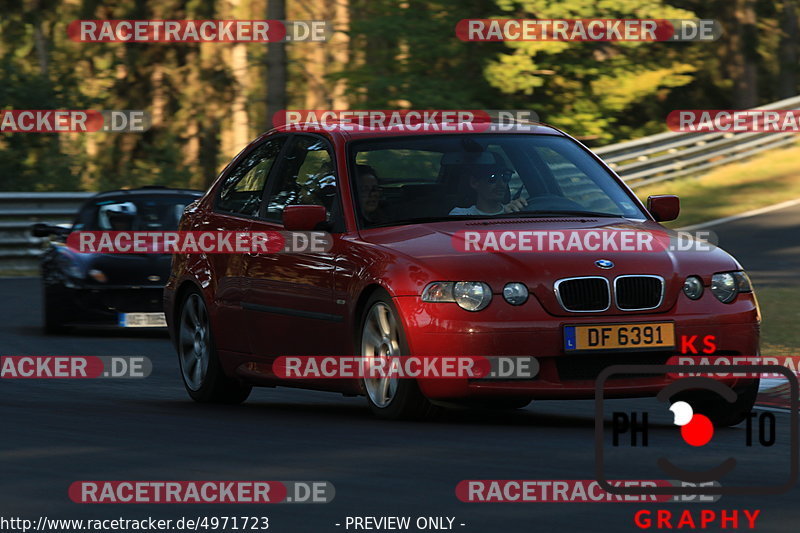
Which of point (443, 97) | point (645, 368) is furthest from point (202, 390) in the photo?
point (443, 97)

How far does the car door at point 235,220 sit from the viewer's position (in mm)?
10898

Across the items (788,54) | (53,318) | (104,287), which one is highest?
(788,54)

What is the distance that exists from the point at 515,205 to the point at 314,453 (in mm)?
2519

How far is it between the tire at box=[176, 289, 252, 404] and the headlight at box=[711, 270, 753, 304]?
3229 mm

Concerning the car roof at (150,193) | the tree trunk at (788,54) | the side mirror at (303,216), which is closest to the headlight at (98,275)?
the car roof at (150,193)

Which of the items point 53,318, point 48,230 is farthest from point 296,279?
point 48,230

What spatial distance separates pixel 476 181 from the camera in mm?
10242

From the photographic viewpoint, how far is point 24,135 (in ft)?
119

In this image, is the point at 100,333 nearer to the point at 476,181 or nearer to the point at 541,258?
the point at 476,181

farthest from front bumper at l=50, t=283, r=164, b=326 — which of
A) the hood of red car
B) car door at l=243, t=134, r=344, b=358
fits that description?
the hood of red car

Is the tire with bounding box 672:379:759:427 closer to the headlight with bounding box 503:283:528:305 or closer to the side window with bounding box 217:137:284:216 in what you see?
the headlight with bounding box 503:283:528:305

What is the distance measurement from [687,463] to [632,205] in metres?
2.91

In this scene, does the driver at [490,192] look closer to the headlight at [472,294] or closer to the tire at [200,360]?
the headlight at [472,294]

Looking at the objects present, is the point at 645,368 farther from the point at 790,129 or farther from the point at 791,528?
the point at 790,129
